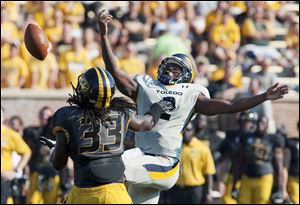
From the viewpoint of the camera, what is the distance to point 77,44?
48.9 ft

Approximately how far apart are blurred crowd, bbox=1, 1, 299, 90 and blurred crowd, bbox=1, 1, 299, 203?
0.05 ft

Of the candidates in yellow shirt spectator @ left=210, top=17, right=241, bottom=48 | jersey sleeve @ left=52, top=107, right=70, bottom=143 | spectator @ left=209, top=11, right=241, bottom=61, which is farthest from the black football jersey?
yellow shirt spectator @ left=210, top=17, right=241, bottom=48

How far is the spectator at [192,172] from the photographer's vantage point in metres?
12.8

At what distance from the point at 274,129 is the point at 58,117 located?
8003mm

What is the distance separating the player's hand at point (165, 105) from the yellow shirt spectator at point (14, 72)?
22.6 feet

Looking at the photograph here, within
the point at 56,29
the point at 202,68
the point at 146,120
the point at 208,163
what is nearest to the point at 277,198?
the point at 208,163

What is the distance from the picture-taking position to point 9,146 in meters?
12.4

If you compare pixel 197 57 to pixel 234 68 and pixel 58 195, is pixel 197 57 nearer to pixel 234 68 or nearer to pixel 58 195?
pixel 234 68

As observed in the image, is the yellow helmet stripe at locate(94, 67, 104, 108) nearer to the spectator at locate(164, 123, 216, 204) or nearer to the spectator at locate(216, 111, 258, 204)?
the spectator at locate(164, 123, 216, 204)

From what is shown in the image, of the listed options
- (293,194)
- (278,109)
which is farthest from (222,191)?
(278,109)

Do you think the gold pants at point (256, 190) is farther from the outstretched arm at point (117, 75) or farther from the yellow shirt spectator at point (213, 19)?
the outstretched arm at point (117, 75)

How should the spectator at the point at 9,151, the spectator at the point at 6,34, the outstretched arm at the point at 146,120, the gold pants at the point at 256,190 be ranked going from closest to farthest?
the outstretched arm at the point at 146,120 → the spectator at the point at 9,151 → the gold pants at the point at 256,190 → the spectator at the point at 6,34

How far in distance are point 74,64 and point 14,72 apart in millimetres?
892

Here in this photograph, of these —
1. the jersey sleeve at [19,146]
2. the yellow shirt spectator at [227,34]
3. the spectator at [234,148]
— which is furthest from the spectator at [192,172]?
the yellow shirt spectator at [227,34]
